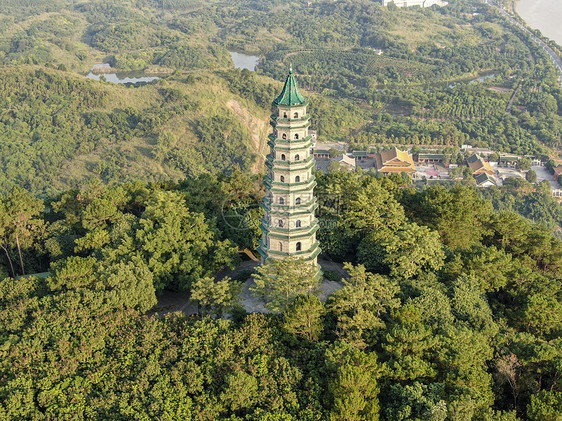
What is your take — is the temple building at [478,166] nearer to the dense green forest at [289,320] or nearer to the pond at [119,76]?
the dense green forest at [289,320]

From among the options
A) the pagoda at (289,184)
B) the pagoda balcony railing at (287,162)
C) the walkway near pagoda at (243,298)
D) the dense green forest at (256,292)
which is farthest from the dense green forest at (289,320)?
the pagoda balcony railing at (287,162)

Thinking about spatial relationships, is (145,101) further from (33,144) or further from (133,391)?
(133,391)

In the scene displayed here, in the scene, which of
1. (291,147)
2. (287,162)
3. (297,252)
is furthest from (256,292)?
(291,147)

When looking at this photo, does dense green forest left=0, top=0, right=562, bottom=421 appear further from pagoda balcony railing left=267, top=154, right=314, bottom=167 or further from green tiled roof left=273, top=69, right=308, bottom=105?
green tiled roof left=273, top=69, right=308, bottom=105

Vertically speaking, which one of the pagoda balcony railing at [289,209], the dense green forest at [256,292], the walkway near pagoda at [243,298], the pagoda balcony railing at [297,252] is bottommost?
the walkway near pagoda at [243,298]

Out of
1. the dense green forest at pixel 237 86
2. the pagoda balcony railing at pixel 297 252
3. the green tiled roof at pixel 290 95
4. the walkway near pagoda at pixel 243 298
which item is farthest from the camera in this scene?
the dense green forest at pixel 237 86

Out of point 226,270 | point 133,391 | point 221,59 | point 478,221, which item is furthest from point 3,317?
point 221,59

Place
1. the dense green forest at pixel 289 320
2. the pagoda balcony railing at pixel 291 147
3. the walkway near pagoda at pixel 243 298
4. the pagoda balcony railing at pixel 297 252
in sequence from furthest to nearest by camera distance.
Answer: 1. the walkway near pagoda at pixel 243 298
2. the pagoda balcony railing at pixel 297 252
3. the pagoda balcony railing at pixel 291 147
4. the dense green forest at pixel 289 320
